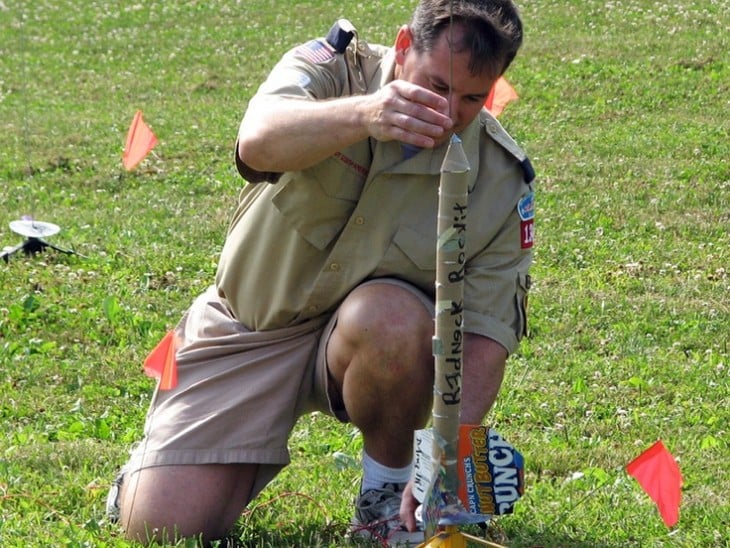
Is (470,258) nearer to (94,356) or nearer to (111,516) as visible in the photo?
(111,516)

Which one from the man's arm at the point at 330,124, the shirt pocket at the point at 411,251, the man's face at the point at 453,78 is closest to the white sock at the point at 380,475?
the shirt pocket at the point at 411,251

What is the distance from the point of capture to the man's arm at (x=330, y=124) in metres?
2.65

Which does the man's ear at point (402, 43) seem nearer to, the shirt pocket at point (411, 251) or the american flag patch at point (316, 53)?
the american flag patch at point (316, 53)

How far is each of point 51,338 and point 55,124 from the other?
493cm

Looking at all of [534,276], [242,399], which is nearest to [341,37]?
[242,399]

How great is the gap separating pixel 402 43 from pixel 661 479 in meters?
1.34

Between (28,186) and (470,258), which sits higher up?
(470,258)

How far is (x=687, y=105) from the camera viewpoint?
942 centimetres

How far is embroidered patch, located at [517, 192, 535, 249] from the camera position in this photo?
11.1 ft

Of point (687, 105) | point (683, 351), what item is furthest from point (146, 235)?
point (687, 105)

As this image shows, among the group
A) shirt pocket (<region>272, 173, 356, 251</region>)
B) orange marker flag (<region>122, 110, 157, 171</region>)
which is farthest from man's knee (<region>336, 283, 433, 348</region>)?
orange marker flag (<region>122, 110, 157, 171</region>)

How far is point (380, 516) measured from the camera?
334 centimetres

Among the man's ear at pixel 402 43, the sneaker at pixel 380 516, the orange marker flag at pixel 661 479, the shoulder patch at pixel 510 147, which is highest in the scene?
the man's ear at pixel 402 43

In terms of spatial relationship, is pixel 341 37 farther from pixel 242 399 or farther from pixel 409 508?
pixel 409 508
